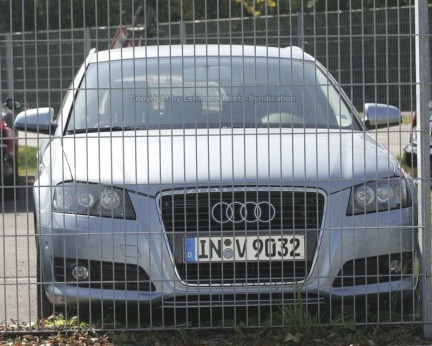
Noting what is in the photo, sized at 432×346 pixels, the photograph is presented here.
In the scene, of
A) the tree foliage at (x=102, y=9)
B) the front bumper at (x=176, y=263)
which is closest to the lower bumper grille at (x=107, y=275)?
the front bumper at (x=176, y=263)

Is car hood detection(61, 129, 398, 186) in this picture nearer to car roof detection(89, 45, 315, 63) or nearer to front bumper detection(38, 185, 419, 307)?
front bumper detection(38, 185, 419, 307)

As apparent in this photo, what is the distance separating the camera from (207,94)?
528 cm

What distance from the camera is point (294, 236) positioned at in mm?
5090

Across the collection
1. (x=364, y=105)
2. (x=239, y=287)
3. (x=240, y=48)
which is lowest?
(x=239, y=287)

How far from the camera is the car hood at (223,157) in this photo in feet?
16.8

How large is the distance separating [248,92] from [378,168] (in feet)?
2.76

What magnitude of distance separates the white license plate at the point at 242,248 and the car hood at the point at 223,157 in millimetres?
308

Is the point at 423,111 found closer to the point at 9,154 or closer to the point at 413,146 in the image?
the point at 413,146

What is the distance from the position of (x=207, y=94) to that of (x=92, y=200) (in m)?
0.87

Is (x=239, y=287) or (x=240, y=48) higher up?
(x=240, y=48)

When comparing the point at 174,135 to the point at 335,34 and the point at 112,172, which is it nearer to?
the point at 112,172

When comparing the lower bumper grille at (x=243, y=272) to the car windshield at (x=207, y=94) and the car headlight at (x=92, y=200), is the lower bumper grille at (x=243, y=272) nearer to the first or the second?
the car headlight at (x=92, y=200)

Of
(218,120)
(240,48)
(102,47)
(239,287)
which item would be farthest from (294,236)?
(102,47)

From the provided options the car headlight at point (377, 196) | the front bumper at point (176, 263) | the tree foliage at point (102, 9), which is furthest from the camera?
the car headlight at point (377, 196)
